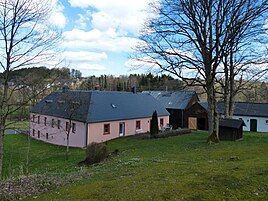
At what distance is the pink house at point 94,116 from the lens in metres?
26.4

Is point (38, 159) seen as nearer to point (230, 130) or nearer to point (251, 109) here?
point (230, 130)

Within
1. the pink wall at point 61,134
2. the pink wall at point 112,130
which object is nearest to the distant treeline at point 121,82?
the pink wall at point 61,134

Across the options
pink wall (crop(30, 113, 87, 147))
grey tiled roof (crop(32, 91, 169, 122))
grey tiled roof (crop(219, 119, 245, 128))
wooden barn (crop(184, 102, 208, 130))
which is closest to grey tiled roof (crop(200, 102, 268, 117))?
wooden barn (crop(184, 102, 208, 130))

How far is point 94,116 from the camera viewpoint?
26906mm

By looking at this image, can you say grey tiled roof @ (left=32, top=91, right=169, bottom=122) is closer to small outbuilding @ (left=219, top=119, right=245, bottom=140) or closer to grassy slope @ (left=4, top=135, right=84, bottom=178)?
grassy slope @ (left=4, top=135, right=84, bottom=178)

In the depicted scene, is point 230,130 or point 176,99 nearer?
point 230,130

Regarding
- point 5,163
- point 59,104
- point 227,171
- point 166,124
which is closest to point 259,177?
point 227,171

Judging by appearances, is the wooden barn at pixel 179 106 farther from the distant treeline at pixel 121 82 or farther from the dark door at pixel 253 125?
the distant treeline at pixel 121 82

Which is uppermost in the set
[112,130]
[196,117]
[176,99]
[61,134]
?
[176,99]

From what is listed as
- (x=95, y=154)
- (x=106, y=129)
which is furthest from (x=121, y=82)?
(x=95, y=154)

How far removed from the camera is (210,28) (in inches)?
673

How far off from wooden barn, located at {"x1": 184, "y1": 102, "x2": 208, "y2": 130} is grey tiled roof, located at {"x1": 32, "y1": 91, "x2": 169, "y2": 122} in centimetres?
525

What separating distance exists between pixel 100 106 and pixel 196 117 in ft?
56.0

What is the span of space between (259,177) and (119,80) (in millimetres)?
84134
